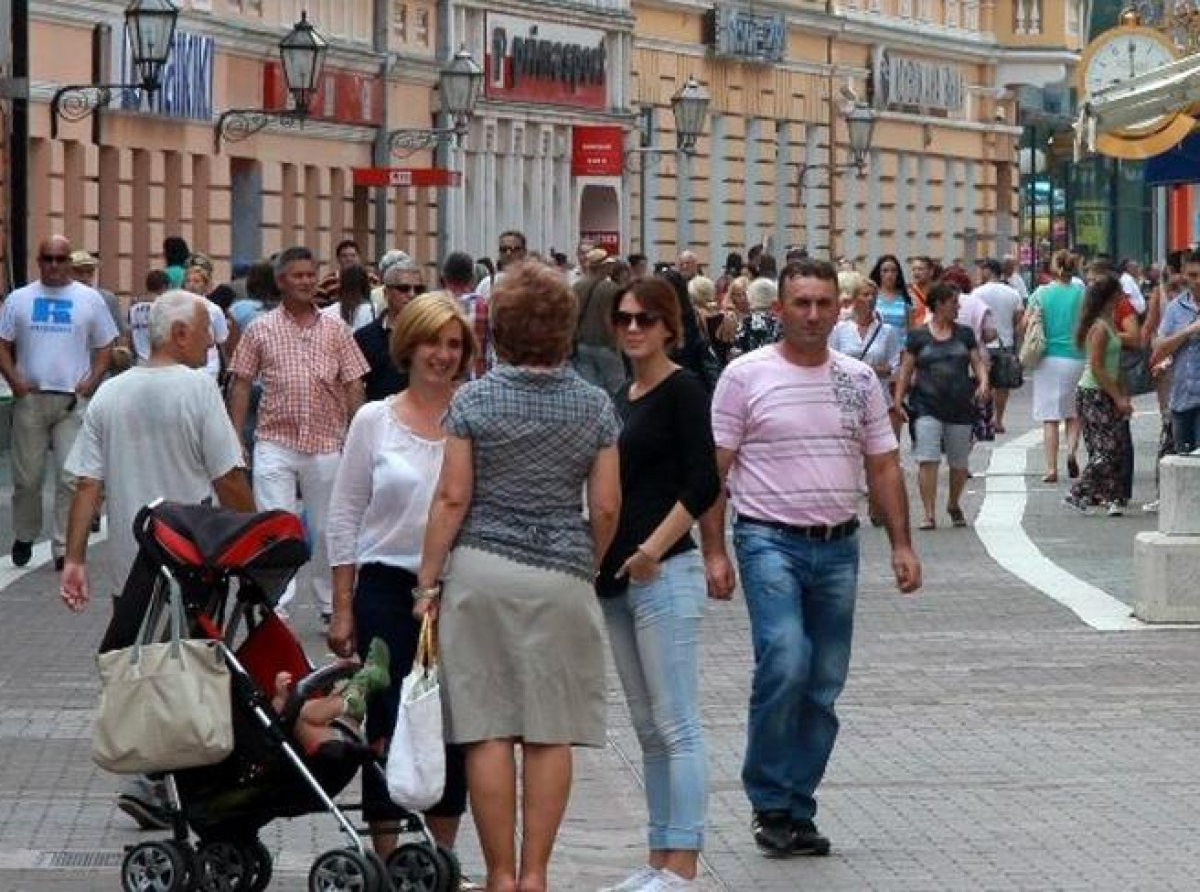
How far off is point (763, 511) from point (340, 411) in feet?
20.6

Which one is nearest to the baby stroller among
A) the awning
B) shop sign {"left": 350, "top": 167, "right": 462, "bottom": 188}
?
the awning

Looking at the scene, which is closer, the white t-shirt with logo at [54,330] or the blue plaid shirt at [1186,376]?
the white t-shirt with logo at [54,330]

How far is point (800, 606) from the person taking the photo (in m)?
11.9

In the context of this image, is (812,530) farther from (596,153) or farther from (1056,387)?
(596,153)

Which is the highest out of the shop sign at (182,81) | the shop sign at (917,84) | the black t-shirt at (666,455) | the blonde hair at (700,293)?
the shop sign at (917,84)

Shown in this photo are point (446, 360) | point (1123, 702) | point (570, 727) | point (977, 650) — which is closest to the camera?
point (570, 727)

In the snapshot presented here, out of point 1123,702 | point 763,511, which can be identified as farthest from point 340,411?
point 763,511

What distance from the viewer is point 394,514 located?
1090 centimetres

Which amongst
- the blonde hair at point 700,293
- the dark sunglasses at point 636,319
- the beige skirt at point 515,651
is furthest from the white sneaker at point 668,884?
the blonde hair at point 700,293

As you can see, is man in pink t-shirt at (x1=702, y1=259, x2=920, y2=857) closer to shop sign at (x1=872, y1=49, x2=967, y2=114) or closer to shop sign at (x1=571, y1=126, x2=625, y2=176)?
shop sign at (x1=571, y1=126, x2=625, y2=176)

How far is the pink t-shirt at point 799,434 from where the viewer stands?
39.0 ft

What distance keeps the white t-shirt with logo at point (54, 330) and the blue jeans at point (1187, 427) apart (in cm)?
607

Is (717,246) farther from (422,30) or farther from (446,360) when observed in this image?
(446,360)

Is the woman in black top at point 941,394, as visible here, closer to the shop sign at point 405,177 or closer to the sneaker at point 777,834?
the sneaker at point 777,834
